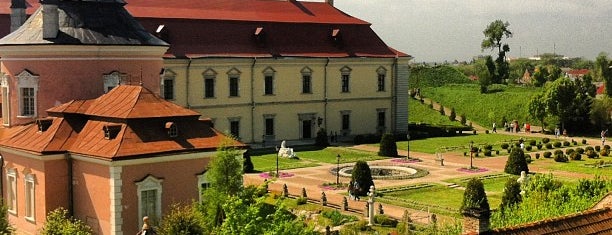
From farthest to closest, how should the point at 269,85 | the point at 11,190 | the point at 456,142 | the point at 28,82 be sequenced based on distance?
the point at 456,142 → the point at 269,85 → the point at 28,82 → the point at 11,190

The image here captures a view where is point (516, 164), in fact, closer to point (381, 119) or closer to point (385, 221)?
point (385, 221)

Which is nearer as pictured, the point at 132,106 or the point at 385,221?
the point at 132,106

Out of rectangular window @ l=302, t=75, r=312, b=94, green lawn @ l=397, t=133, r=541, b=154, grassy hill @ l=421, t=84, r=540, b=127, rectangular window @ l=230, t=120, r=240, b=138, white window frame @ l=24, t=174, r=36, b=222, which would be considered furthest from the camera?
grassy hill @ l=421, t=84, r=540, b=127

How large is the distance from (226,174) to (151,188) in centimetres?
277

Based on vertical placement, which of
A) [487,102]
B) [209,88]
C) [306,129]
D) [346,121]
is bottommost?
[306,129]

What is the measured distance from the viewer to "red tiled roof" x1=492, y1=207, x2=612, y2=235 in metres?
15.2

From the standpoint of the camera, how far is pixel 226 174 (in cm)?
2042

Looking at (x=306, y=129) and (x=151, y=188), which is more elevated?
(x=306, y=129)

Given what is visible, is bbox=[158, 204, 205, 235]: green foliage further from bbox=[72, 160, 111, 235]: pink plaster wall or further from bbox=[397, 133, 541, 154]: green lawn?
bbox=[397, 133, 541, 154]: green lawn

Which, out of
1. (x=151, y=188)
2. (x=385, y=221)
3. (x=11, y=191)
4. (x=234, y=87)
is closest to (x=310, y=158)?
(x=234, y=87)

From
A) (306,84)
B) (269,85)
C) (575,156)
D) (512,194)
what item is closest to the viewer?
(512,194)

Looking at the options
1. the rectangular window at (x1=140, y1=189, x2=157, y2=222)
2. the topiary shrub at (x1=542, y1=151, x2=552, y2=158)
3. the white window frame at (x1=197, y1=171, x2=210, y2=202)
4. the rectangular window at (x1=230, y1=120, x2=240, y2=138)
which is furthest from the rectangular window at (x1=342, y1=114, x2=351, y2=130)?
the rectangular window at (x1=140, y1=189, x2=157, y2=222)

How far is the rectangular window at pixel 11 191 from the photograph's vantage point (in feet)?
80.1

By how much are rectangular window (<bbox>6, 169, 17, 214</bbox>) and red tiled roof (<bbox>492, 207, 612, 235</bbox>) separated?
15.9 meters
